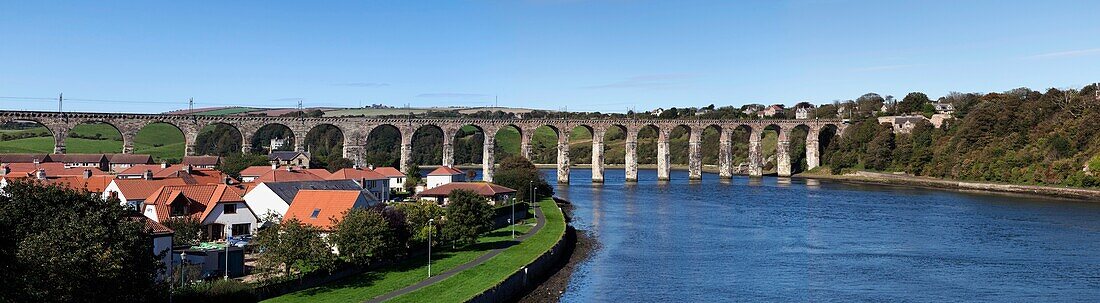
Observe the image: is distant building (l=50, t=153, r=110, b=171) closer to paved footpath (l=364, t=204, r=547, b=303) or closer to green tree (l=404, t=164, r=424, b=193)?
green tree (l=404, t=164, r=424, b=193)

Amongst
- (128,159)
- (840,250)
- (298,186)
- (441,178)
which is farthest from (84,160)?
(840,250)

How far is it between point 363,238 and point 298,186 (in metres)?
17.5

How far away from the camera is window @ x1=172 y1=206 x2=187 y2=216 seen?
41.0m

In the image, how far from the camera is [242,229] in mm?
43219

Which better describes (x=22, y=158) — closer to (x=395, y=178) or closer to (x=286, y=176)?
(x=395, y=178)

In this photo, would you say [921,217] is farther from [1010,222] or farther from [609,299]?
[609,299]

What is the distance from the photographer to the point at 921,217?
62.8 metres

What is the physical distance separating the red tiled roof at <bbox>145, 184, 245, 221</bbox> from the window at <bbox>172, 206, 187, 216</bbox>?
0.68ft

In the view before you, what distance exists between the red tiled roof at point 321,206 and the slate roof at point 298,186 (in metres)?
3.81

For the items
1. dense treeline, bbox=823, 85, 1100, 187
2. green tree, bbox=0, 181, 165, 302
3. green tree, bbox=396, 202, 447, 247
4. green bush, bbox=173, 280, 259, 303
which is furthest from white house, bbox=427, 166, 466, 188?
dense treeline, bbox=823, 85, 1100, 187

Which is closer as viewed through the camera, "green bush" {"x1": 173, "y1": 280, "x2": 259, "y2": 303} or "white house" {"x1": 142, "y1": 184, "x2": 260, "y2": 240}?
"green bush" {"x1": 173, "y1": 280, "x2": 259, "y2": 303}

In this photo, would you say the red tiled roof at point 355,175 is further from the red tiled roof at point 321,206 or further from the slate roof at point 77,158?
the slate roof at point 77,158

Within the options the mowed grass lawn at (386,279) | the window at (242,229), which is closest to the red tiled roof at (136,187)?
the window at (242,229)

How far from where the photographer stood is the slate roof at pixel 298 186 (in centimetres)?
4603
